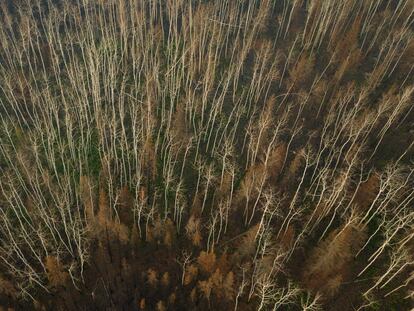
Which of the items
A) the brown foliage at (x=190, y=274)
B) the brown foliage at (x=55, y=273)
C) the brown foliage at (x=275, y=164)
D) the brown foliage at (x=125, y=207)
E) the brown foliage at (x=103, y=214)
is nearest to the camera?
the brown foliage at (x=55, y=273)

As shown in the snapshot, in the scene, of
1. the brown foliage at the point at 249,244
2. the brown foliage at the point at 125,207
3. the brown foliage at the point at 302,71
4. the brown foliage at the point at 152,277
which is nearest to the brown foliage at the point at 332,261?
the brown foliage at the point at 249,244

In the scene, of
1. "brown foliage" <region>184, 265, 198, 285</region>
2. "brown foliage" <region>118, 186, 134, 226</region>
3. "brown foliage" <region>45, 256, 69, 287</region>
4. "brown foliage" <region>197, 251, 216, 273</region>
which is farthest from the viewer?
"brown foliage" <region>118, 186, 134, 226</region>

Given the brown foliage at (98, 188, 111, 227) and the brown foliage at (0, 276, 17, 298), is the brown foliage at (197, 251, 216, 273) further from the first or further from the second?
the brown foliage at (0, 276, 17, 298)

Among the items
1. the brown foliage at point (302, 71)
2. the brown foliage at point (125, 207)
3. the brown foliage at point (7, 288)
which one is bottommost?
the brown foliage at point (7, 288)

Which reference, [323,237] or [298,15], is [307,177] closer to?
[323,237]

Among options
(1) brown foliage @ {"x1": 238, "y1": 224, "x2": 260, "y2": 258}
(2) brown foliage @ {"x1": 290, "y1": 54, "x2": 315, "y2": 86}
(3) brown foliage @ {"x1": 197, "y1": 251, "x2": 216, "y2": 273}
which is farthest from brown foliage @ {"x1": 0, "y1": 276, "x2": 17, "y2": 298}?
(2) brown foliage @ {"x1": 290, "y1": 54, "x2": 315, "y2": 86}

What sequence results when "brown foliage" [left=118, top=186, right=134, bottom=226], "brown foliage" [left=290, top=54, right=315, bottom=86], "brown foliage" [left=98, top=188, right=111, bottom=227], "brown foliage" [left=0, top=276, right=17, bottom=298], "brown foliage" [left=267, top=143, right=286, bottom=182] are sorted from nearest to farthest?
"brown foliage" [left=0, top=276, right=17, bottom=298] → "brown foliage" [left=98, top=188, right=111, bottom=227] → "brown foliage" [left=118, top=186, right=134, bottom=226] → "brown foliage" [left=267, top=143, right=286, bottom=182] → "brown foliage" [left=290, top=54, right=315, bottom=86]

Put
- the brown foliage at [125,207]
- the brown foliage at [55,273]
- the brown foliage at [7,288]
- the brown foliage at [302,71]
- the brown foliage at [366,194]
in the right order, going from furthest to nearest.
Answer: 1. the brown foliage at [302,71]
2. the brown foliage at [125,207]
3. the brown foliage at [366,194]
4. the brown foliage at [7,288]
5. the brown foliage at [55,273]

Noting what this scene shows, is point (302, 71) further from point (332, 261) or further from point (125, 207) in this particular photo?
point (125, 207)

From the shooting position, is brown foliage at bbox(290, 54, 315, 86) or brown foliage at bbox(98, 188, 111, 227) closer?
brown foliage at bbox(98, 188, 111, 227)

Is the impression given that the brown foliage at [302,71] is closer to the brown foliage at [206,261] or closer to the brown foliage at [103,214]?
the brown foliage at [206,261]

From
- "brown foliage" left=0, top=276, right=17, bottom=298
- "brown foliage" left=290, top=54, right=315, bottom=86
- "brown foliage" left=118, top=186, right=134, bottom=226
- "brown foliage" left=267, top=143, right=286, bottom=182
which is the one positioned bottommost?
"brown foliage" left=0, top=276, right=17, bottom=298

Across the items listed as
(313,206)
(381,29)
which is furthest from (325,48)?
(313,206)
